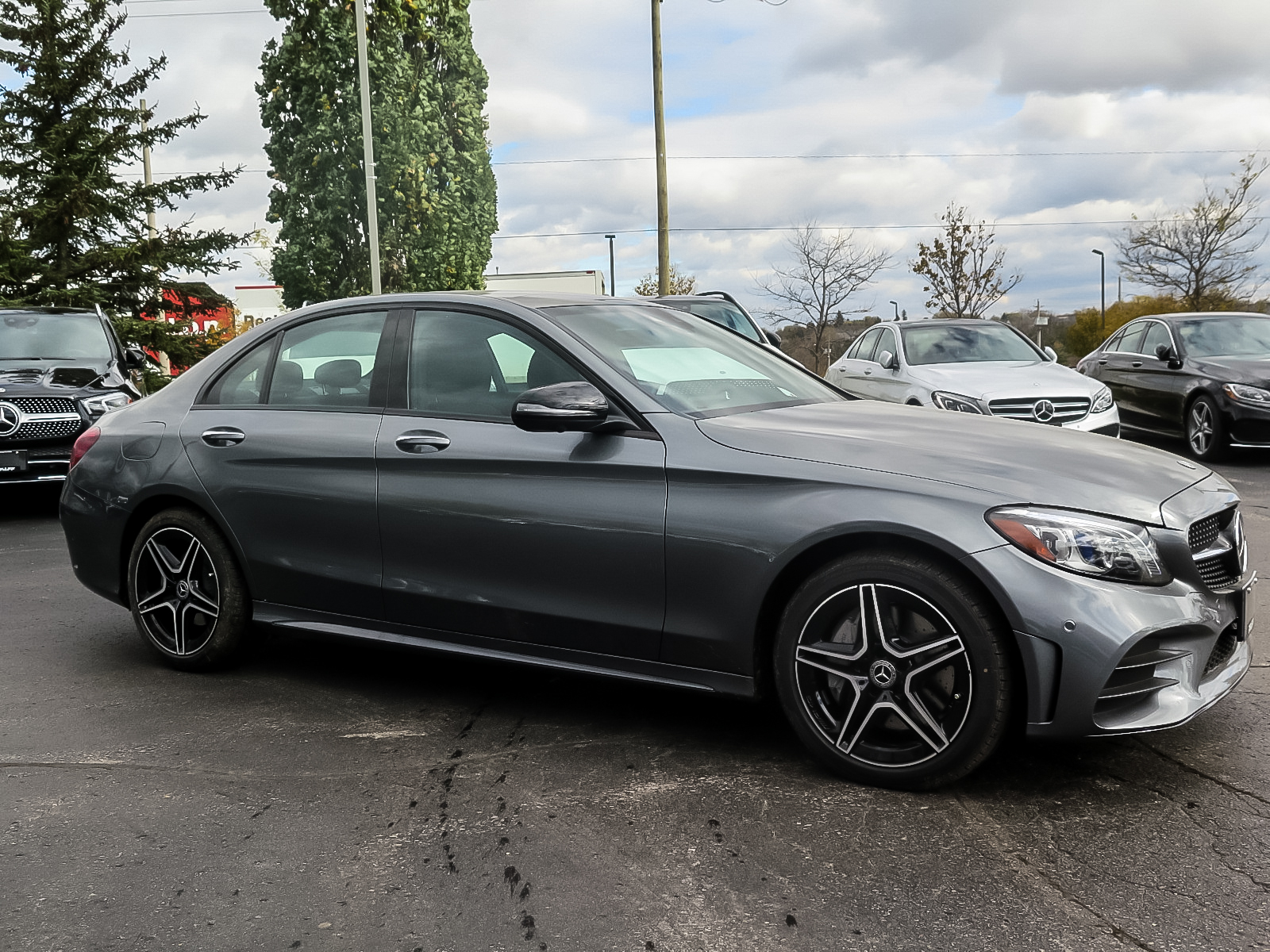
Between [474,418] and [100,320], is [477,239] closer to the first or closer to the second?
[100,320]

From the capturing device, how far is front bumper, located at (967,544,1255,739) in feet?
10.5

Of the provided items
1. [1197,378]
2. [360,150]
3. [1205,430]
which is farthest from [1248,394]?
[360,150]

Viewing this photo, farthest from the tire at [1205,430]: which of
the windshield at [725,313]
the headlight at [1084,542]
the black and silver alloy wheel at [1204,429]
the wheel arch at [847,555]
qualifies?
the wheel arch at [847,555]

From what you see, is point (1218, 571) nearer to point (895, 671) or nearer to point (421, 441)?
point (895, 671)

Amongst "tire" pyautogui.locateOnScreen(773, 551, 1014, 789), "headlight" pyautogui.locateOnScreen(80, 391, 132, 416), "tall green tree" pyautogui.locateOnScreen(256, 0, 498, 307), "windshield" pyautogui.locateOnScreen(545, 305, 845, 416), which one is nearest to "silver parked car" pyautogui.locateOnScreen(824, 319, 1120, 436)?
"windshield" pyautogui.locateOnScreen(545, 305, 845, 416)

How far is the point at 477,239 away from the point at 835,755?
26646 millimetres

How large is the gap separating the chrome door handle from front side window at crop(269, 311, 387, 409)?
7.3 inches

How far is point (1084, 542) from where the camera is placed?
3.26m

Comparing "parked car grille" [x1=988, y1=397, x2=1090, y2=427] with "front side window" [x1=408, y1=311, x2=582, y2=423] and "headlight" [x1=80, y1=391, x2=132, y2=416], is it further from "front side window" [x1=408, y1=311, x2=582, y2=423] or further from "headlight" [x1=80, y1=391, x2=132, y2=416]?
"headlight" [x1=80, y1=391, x2=132, y2=416]

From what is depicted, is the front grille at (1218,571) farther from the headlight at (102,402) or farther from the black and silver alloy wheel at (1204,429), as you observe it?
the black and silver alloy wheel at (1204,429)

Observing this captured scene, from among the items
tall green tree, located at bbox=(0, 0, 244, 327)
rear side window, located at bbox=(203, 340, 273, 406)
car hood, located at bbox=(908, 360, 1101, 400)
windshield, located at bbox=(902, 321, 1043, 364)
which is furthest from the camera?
tall green tree, located at bbox=(0, 0, 244, 327)

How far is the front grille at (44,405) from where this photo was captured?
9750 millimetres

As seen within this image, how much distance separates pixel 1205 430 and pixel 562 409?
408 inches

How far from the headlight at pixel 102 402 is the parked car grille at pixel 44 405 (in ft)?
0.39
